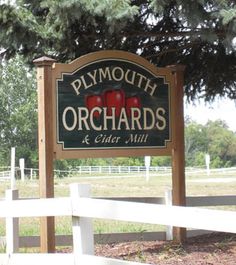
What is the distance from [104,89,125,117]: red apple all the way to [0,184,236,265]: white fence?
2250 mm

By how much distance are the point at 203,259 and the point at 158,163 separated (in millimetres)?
93279

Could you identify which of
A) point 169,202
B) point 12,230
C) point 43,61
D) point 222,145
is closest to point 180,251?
point 169,202

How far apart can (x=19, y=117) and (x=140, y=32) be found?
61.5 m

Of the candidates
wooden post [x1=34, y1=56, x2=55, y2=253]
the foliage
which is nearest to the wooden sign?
wooden post [x1=34, y1=56, x2=55, y2=253]

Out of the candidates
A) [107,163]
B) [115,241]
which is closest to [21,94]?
[107,163]

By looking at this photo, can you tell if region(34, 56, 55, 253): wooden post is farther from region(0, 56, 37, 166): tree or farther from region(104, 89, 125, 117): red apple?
region(0, 56, 37, 166): tree

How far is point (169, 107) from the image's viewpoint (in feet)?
28.2

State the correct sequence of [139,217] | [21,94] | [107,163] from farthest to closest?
[107,163], [21,94], [139,217]

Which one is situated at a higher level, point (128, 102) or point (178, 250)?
point (128, 102)

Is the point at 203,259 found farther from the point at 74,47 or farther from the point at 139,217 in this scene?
the point at 74,47

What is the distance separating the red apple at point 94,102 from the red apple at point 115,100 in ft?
0.30

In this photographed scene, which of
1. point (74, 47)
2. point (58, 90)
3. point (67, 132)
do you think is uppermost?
point (74, 47)

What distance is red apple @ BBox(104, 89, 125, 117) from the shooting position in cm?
818

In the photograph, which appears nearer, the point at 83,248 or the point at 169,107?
the point at 83,248
